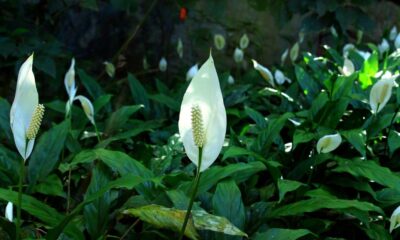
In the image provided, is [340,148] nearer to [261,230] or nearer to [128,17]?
[261,230]

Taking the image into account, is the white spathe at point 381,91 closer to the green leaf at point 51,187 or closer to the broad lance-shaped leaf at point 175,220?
the broad lance-shaped leaf at point 175,220

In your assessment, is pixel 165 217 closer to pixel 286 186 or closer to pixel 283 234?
pixel 283 234

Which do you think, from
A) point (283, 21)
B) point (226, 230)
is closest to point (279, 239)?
point (226, 230)

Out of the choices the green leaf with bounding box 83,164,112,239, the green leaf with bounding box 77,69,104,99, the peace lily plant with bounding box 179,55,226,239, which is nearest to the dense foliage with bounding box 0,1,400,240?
the green leaf with bounding box 83,164,112,239

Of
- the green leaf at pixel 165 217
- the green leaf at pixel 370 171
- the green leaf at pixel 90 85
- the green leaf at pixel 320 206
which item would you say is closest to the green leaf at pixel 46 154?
the green leaf at pixel 165 217

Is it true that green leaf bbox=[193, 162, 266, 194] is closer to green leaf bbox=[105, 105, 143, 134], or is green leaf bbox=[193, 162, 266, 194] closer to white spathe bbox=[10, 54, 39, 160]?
white spathe bbox=[10, 54, 39, 160]
